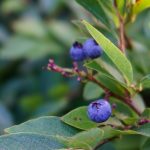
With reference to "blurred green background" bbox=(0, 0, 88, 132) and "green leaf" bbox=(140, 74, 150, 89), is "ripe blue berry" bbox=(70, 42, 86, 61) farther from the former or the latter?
"blurred green background" bbox=(0, 0, 88, 132)

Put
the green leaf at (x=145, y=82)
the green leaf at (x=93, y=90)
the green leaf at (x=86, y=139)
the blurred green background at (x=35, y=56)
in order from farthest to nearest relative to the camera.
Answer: the blurred green background at (x=35, y=56), the green leaf at (x=93, y=90), the green leaf at (x=145, y=82), the green leaf at (x=86, y=139)

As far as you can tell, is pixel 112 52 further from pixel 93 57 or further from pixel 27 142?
pixel 27 142

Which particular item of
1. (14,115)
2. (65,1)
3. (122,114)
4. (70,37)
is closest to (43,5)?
(65,1)

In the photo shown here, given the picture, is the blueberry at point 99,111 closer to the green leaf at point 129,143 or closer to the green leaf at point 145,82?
the green leaf at point 145,82

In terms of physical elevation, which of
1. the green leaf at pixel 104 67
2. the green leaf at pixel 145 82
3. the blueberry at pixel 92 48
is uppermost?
the blueberry at pixel 92 48

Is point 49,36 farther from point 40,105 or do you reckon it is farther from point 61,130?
point 61,130

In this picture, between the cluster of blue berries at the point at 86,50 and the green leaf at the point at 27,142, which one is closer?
the green leaf at the point at 27,142

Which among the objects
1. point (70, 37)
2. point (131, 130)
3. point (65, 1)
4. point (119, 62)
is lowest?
point (131, 130)

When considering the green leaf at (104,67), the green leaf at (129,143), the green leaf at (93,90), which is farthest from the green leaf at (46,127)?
the green leaf at (129,143)
